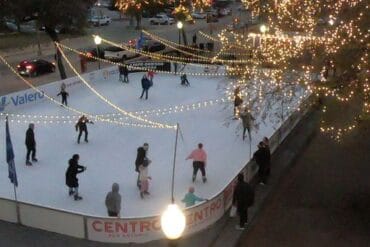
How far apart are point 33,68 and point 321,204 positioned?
22689mm

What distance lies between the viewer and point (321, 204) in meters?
14.2

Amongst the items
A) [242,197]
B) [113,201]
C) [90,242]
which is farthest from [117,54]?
[90,242]

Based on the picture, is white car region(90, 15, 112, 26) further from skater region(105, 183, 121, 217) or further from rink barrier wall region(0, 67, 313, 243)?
skater region(105, 183, 121, 217)

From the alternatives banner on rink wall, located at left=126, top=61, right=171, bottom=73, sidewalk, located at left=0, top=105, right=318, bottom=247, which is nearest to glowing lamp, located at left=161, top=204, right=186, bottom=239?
sidewalk, located at left=0, top=105, right=318, bottom=247

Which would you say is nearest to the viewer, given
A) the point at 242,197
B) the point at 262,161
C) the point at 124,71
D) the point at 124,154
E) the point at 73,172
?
the point at 242,197

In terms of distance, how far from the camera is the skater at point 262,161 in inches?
596

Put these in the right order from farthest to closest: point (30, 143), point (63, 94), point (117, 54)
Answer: point (117, 54) → point (63, 94) → point (30, 143)

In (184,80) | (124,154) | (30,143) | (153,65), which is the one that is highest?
(30,143)

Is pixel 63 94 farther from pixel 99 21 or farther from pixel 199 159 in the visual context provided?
pixel 99 21

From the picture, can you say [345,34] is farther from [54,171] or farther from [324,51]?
[54,171]

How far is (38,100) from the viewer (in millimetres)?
24969

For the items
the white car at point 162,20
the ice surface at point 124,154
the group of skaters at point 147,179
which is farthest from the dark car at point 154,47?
the group of skaters at point 147,179

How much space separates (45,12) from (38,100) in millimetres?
9052

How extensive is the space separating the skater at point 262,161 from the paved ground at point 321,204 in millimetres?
464
